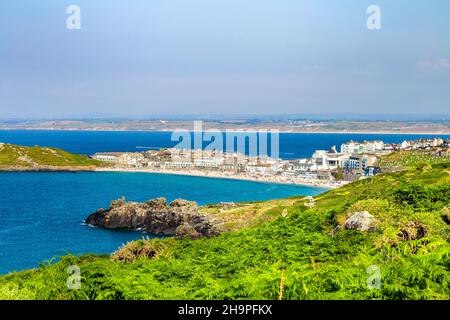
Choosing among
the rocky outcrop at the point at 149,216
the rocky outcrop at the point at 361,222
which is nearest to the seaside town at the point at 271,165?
the rocky outcrop at the point at 149,216

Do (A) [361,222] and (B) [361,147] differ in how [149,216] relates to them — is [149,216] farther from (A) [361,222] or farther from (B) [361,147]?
(B) [361,147]

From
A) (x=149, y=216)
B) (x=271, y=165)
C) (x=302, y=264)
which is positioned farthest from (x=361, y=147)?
(x=302, y=264)

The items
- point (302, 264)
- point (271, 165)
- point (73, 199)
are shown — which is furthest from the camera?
A: point (271, 165)

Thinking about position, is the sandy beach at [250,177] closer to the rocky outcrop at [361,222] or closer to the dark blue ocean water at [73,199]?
the dark blue ocean water at [73,199]

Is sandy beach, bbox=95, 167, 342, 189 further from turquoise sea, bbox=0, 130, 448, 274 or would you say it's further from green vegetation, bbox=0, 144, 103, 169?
green vegetation, bbox=0, 144, 103, 169

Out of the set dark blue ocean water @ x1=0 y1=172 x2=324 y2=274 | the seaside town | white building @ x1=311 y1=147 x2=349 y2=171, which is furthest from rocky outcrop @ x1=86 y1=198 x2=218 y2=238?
white building @ x1=311 y1=147 x2=349 y2=171

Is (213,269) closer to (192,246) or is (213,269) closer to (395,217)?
(192,246)

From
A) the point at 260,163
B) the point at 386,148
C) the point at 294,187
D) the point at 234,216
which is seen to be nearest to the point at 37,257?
the point at 234,216
